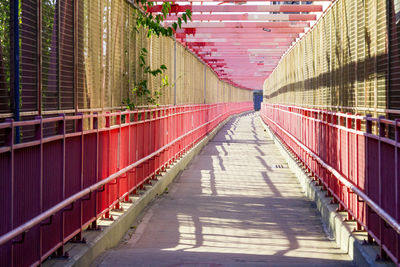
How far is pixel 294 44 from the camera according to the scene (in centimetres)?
2552

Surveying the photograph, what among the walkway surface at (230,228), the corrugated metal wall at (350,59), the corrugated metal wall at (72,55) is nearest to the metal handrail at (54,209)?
the walkway surface at (230,228)

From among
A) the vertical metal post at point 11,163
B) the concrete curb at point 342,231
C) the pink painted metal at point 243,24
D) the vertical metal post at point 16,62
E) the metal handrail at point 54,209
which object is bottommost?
the concrete curb at point 342,231

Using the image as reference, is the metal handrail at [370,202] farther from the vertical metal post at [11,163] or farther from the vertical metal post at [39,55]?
the vertical metal post at [39,55]

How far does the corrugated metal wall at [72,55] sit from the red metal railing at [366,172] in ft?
10.4

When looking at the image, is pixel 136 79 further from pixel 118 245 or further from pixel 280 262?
pixel 280 262

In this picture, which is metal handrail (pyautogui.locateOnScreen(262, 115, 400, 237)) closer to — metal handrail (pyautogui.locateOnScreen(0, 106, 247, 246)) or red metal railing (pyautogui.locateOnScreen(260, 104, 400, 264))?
red metal railing (pyautogui.locateOnScreen(260, 104, 400, 264))

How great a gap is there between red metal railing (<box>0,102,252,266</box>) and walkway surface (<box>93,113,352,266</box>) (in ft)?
1.98

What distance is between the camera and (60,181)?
5.71 meters

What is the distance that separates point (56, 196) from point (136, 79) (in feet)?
26.1

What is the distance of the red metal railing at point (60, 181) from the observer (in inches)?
175

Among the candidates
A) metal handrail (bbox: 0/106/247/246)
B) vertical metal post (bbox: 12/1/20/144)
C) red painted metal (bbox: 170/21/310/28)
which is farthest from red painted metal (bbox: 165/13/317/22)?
vertical metal post (bbox: 12/1/20/144)

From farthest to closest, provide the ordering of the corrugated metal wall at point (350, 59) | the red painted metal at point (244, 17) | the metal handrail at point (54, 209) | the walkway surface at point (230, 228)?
the red painted metal at point (244, 17) → the corrugated metal wall at point (350, 59) → the walkway surface at point (230, 228) → the metal handrail at point (54, 209)

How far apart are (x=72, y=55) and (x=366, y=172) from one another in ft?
12.2

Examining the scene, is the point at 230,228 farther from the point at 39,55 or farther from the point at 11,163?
the point at 11,163
